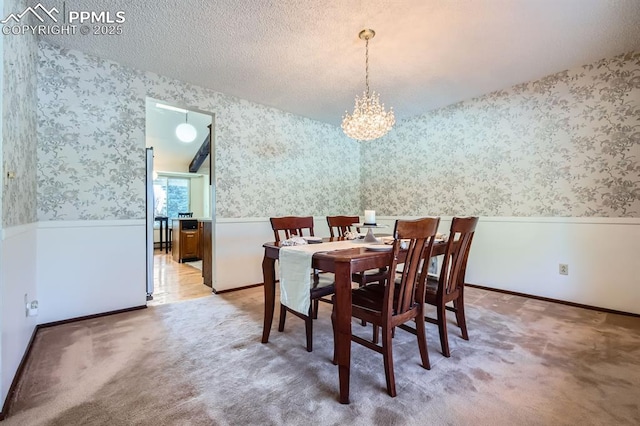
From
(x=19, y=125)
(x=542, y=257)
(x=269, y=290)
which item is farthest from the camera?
(x=542, y=257)

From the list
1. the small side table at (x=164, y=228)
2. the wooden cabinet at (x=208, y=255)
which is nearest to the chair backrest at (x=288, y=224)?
the wooden cabinet at (x=208, y=255)

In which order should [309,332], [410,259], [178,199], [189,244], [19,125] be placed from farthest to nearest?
[178,199]
[189,244]
[309,332]
[19,125]
[410,259]

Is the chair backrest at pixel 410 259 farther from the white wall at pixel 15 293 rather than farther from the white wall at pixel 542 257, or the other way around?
the white wall at pixel 15 293

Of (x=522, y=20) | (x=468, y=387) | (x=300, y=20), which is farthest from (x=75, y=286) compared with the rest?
(x=522, y=20)

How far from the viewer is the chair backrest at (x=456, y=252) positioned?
1.72 meters

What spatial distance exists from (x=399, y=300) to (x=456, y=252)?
0.63m

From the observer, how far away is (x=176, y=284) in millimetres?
3590

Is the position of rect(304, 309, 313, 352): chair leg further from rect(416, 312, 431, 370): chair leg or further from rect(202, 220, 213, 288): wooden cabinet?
rect(202, 220, 213, 288): wooden cabinet

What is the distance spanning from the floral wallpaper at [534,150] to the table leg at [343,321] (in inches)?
110

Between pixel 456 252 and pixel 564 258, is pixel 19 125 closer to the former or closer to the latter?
pixel 456 252

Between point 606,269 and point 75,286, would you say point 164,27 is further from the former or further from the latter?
point 606,269

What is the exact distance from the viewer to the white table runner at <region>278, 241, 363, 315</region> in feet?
5.25

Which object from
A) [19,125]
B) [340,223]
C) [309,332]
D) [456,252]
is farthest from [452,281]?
[19,125]

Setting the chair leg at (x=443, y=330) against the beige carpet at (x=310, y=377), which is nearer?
the beige carpet at (x=310, y=377)
